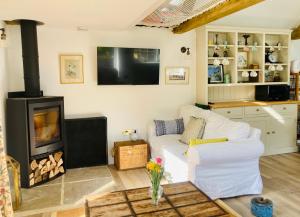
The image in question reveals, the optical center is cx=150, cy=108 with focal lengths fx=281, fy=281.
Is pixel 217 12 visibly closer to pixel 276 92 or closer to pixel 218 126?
pixel 218 126

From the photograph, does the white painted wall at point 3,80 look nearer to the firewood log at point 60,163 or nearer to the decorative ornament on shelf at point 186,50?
the firewood log at point 60,163

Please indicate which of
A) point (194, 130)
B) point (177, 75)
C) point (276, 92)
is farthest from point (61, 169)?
point (276, 92)

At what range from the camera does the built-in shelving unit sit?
483 centimetres

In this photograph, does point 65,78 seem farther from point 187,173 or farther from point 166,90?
point 187,173

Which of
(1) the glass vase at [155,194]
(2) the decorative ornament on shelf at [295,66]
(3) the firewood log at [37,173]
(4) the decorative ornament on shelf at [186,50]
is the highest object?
(4) the decorative ornament on shelf at [186,50]

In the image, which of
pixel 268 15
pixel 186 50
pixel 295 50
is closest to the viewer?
pixel 268 15

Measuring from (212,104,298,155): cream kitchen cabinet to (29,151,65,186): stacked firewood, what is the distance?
2.57m

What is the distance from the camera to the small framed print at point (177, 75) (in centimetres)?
490

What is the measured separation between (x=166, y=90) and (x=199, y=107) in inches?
25.4

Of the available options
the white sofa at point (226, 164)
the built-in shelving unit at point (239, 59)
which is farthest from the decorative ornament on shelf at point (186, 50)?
the white sofa at point (226, 164)

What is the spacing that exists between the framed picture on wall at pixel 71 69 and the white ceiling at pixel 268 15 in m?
2.40

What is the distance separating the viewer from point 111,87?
4.62 meters

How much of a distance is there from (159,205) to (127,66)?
273cm

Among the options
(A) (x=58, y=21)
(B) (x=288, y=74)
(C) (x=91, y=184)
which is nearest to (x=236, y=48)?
(B) (x=288, y=74)
